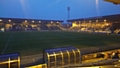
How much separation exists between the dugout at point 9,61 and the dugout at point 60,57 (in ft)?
3.73

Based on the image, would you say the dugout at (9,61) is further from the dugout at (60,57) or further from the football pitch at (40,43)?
the football pitch at (40,43)

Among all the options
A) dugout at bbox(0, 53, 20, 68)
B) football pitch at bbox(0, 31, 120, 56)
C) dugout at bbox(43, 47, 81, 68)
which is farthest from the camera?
football pitch at bbox(0, 31, 120, 56)

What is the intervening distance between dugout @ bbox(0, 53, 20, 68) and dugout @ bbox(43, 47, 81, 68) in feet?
3.73

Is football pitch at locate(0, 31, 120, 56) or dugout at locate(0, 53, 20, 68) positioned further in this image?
football pitch at locate(0, 31, 120, 56)

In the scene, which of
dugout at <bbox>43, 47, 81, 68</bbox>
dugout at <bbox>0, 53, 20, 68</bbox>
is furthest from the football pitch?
dugout at <bbox>0, 53, 20, 68</bbox>

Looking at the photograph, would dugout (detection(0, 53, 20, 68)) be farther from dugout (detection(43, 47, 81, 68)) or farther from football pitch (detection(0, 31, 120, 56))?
football pitch (detection(0, 31, 120, 56))

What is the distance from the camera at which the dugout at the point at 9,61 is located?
4.75m

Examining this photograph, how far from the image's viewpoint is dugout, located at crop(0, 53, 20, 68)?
4750 millimetres

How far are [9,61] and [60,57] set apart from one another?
1.90 m

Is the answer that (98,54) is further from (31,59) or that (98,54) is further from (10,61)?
(10,61)

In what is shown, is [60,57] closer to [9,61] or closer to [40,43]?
[9,61]

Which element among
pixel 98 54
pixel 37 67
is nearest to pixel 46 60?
pixel 37 67

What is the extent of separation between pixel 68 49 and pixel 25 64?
181 cm

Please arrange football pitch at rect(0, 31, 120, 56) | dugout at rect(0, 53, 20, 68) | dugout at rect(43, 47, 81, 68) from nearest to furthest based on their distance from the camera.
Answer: dugout at rect(0, 53, 20, 68) < dugout at rect(43, 47, 81, 68) < football pitch at rect(0, 31, 120, 56)
